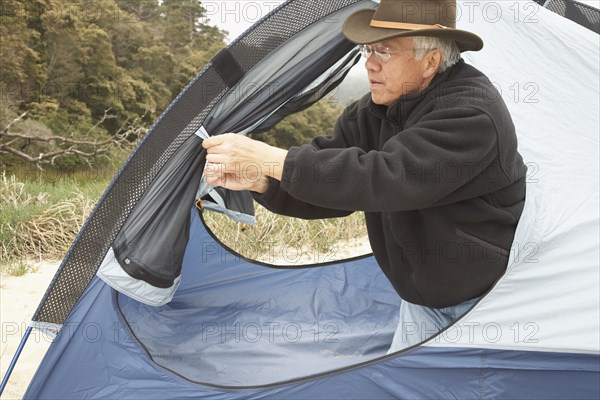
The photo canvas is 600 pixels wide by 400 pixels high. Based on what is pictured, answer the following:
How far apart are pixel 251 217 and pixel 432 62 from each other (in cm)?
94

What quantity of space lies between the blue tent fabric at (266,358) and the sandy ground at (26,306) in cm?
22

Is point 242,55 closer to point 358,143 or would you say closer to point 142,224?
point 358,143

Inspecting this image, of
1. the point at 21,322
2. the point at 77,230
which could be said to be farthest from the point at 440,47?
the point at 77,230

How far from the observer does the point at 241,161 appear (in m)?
1.61

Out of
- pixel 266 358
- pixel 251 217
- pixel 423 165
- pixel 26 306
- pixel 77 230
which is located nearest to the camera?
pixel 423 165

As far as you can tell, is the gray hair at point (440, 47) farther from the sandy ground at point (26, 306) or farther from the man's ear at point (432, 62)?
the sandy ground at point (26, 306)

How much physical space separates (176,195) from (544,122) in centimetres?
116

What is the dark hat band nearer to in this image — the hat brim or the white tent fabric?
the hat brim

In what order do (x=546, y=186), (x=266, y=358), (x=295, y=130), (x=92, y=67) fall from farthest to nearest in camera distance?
(x=295, y=130) → (x=92, y=67) → (x=266, y=358) → (x=546, y=186)

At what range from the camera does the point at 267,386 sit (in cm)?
180

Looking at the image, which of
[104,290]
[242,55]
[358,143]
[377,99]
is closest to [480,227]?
[377,99]

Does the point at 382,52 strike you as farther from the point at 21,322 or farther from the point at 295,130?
the point at 295,130

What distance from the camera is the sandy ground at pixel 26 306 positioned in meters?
2.67

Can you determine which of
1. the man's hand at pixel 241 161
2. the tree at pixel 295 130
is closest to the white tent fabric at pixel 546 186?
the man's hand at pixel 241 161
